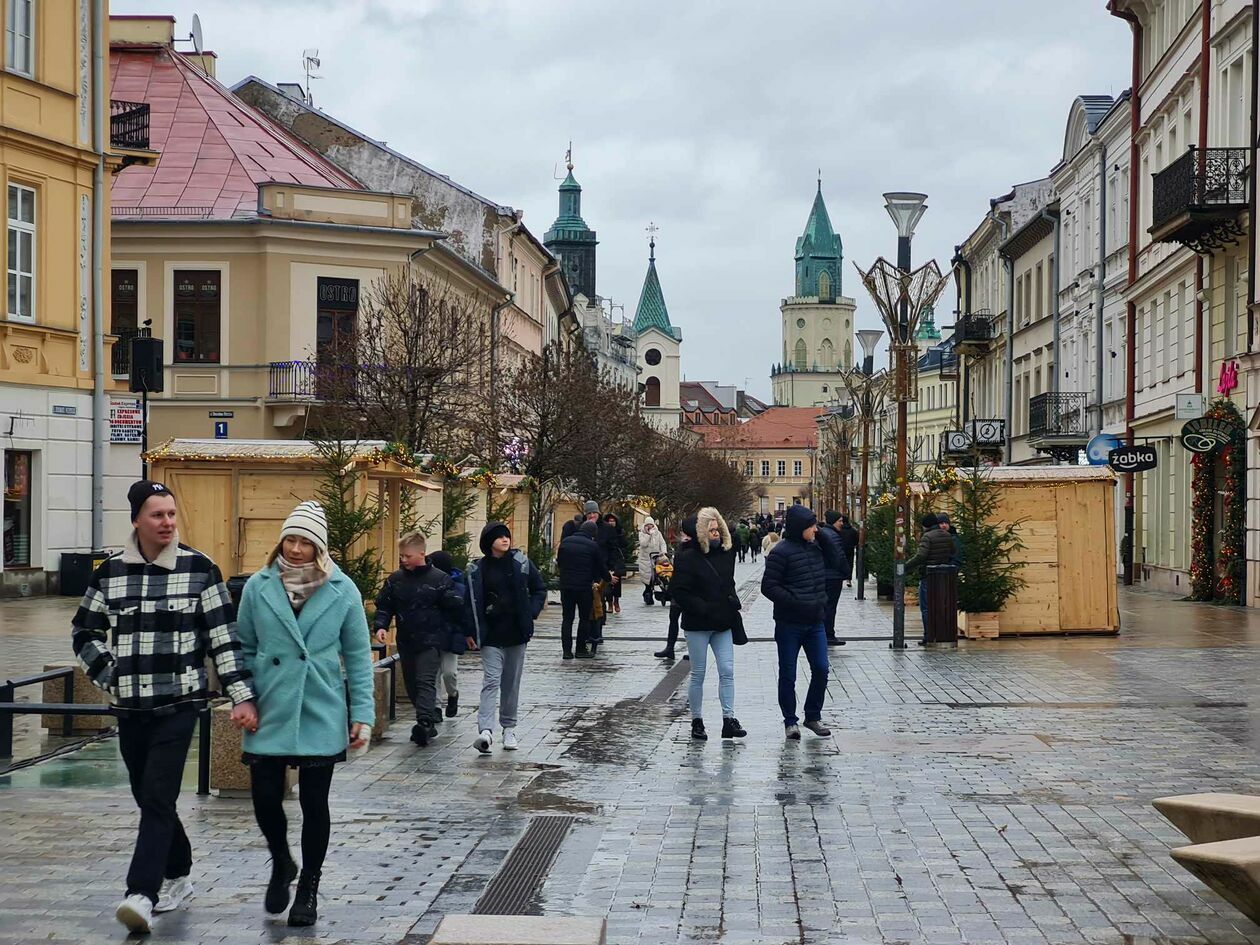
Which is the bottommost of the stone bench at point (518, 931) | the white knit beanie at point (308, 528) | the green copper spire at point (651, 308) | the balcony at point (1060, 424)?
the stone bench at point (518, 931)

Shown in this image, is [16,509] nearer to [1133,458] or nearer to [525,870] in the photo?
[1133,458]

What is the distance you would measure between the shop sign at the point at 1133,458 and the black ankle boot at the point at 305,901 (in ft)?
94.7

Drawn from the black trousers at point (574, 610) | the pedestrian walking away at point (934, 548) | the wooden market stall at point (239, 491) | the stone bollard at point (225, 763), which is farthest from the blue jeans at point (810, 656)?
the pedestrian walking away at point (934, 548)

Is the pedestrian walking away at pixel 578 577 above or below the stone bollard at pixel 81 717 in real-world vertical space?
above

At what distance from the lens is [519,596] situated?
12.4m

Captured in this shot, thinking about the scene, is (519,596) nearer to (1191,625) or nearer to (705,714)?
(705,714)

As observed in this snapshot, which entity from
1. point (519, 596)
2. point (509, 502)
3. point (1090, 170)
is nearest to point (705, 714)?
point (519, 596)

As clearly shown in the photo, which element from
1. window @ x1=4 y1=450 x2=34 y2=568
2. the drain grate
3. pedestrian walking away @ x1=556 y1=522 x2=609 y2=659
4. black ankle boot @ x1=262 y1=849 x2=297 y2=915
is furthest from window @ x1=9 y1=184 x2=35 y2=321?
black ankle boot @ x1=262 y1=849 x2=297 y2=915

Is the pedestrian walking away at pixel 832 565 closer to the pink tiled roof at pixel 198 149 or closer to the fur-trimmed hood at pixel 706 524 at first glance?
the fur-trimmed hood at pixel 706 524

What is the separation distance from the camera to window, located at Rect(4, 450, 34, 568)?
28.7 metres

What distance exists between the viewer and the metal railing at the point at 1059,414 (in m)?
48.8

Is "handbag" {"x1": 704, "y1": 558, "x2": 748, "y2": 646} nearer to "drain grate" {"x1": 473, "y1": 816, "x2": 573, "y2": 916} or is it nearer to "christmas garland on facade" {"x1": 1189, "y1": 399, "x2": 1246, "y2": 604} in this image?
"drain grate" {"x1": 473, "y1": 816, "x2": 573, "y2": 916}

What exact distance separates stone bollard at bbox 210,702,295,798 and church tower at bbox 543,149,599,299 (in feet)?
400

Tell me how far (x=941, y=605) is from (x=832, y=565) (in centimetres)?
712
